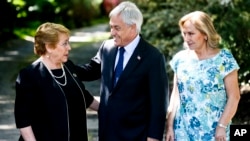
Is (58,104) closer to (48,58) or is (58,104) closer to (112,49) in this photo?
(48,58)

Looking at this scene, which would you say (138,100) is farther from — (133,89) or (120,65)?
(120,65)

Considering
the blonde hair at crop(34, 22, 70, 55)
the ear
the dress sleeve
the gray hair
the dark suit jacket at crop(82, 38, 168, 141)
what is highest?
the gray hair

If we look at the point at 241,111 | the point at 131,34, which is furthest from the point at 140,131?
the point at 241,111

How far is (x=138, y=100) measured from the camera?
4.74 meters

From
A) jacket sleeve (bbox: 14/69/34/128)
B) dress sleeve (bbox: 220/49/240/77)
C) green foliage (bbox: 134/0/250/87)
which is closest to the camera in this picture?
jacket sleeve (bbox: 14/69/34/128)

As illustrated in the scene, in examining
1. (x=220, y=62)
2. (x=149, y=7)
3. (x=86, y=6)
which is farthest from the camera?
(x=86, y=6)

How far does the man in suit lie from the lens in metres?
4.68

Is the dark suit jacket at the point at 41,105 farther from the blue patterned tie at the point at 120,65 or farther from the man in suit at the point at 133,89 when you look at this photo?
the blue patterned tie at the point at 120,65

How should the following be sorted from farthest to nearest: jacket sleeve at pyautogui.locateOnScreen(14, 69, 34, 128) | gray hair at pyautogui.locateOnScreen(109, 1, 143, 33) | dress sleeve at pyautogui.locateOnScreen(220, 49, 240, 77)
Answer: dress sleeve at pyautogui.locateOnScreen(220, 49, 240, 77) → gray hair at pyautogui.locateOnScreen(109, 1, 143, 33) → jacket sleeve at pyautogui.locateOnScreen(14, 69, 34, 128)

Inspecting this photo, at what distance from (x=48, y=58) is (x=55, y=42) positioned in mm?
153

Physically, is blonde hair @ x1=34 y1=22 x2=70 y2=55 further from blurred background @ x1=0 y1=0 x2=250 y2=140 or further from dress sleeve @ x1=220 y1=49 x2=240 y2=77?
blurred background @ x1=0 y1=0 x2=250 y2=140

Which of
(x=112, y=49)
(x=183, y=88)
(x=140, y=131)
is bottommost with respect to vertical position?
(x=140, y=131)

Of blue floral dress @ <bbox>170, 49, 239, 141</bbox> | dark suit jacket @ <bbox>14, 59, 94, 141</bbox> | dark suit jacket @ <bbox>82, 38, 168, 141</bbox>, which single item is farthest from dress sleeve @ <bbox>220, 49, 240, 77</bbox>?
dark suit jacket @ <bbox>14, 59, 94, 141</bbox>

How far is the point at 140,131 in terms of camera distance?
480 centimetres
